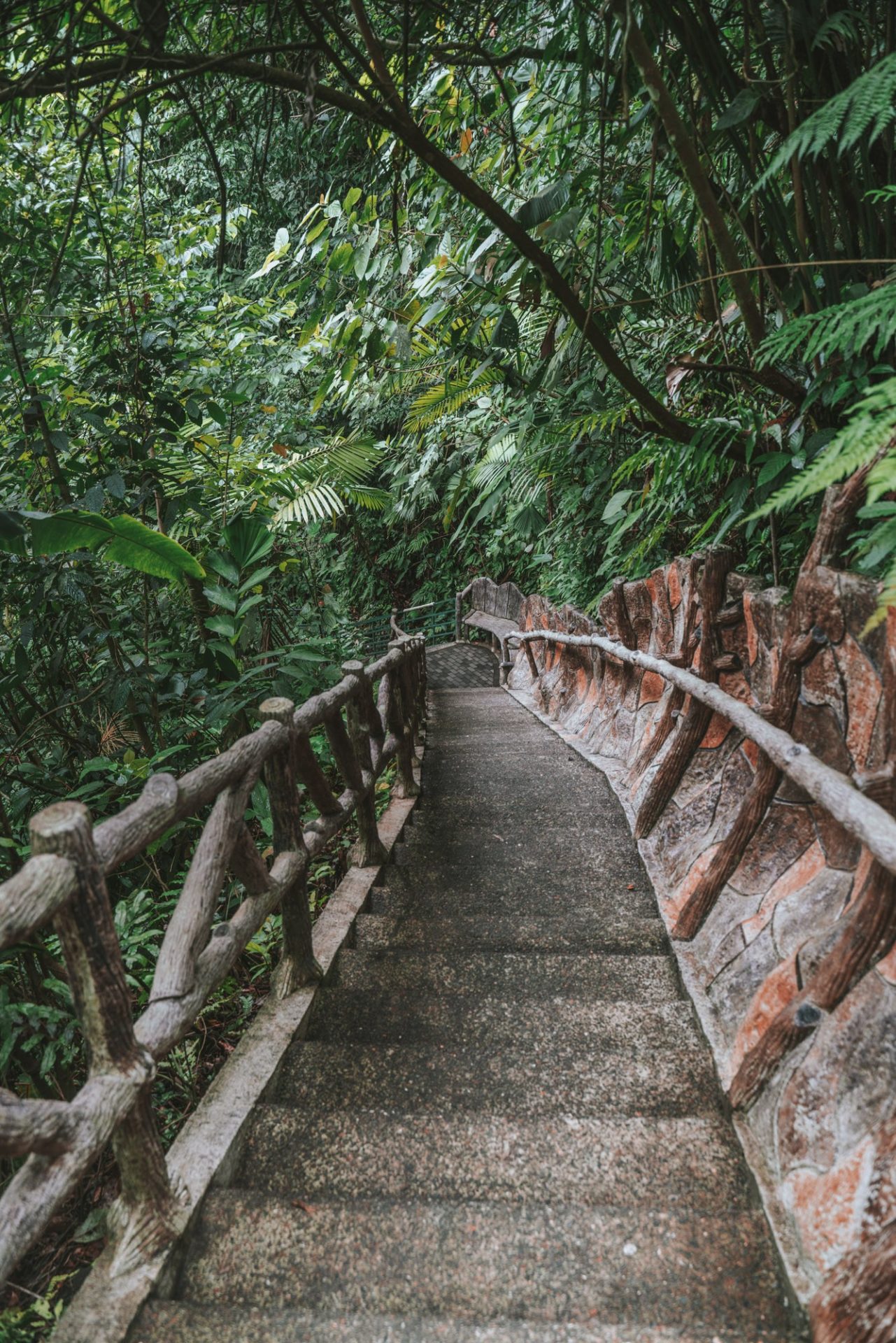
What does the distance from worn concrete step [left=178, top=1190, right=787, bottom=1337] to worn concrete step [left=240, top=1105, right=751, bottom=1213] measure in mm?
75

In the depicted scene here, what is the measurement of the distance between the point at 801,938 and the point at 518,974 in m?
0.98

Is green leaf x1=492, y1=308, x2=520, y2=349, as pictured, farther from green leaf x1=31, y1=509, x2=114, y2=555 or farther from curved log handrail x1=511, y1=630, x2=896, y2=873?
green leaf x1=31, y1=509, x2=114, y2=555

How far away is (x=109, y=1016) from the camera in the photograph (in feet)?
4.84

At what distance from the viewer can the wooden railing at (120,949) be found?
4.17 ft

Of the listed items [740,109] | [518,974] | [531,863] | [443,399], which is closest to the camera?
[740,109]

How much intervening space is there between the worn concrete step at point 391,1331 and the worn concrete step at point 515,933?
52.8 inches

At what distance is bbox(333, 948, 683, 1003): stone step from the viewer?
240cm

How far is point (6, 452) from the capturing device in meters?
3.40

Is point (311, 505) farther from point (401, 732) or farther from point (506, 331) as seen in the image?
point (506, 331)

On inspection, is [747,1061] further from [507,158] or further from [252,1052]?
[507,158]

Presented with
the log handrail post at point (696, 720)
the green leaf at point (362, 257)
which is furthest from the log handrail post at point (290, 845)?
the green leaf at point (362, 257)

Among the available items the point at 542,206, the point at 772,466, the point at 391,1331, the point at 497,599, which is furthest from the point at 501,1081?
the point at 497,599

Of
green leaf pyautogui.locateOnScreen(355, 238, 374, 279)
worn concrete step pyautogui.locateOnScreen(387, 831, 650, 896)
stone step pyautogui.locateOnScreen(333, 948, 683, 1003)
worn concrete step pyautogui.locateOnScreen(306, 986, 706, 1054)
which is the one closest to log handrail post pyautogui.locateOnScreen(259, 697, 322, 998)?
worn concrete step pyautogui.locateOnScreen(306, 986, 706, 1054)

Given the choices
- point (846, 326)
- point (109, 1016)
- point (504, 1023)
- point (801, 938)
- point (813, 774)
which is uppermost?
point (846, 326)
